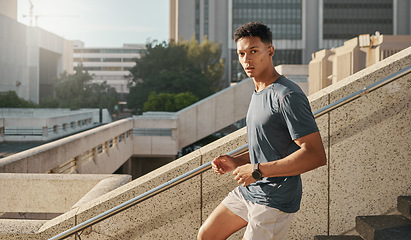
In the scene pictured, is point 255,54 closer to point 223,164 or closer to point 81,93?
point 223,164

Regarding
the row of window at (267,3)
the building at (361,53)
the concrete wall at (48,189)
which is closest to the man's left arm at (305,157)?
the concrete wall at (48,189)

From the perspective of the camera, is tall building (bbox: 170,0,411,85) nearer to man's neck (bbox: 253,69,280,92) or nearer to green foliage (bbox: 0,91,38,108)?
green foliage (bbox: 0,91,38,108)

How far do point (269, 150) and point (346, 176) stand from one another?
6.24 feet

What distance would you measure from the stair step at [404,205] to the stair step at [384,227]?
0.16 feet

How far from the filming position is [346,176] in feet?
12.7

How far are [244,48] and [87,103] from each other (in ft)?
161

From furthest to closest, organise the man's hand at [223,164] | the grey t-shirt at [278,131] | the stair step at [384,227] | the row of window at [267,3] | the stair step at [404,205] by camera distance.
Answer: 1. the row of window at [267,3]
2. the stair step at [404,205]
3. the stair step at [384,227]
4. the man's hand at [223,164]
5. the grey t-shirt at [278,131]

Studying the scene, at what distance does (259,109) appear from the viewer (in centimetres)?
224

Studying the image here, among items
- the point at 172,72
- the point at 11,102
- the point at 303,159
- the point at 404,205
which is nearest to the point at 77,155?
the point at 404,205

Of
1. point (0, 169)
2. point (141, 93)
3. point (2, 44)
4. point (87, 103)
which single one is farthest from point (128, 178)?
point (2, 44)

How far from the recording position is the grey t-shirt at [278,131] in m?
2.10

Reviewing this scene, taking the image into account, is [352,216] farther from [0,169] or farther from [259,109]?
[0,169]

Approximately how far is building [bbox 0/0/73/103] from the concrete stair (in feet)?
170

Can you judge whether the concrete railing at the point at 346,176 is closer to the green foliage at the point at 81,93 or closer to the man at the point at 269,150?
the man at the point at 269,150
